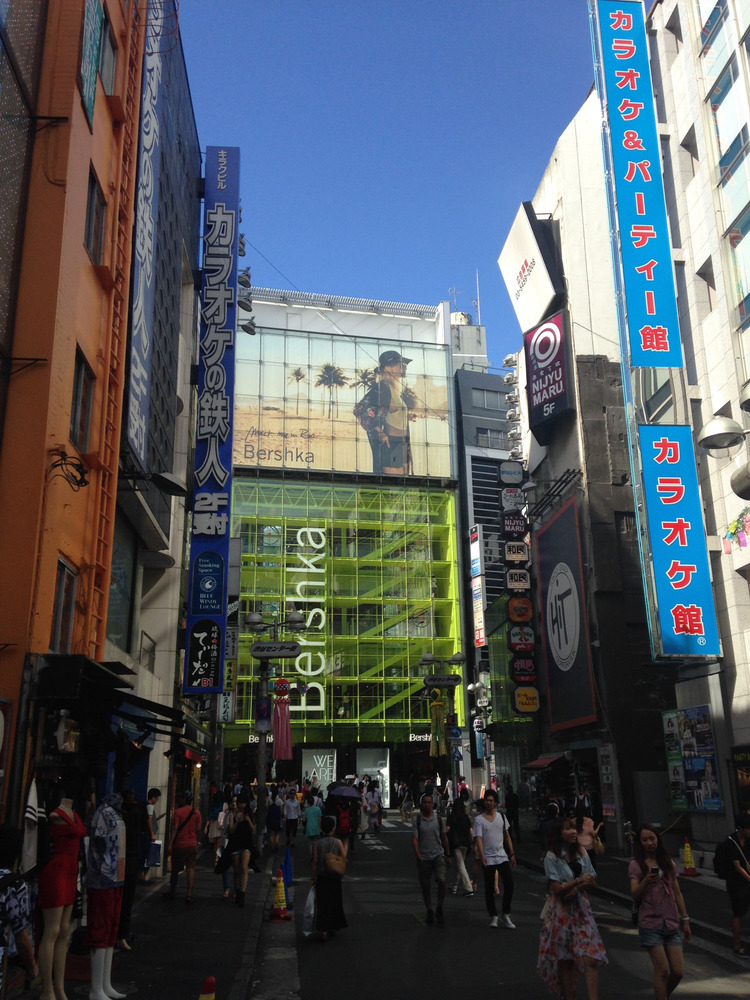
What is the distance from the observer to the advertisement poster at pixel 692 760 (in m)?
21.1

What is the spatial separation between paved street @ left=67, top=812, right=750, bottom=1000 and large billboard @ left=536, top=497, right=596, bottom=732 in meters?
14.7

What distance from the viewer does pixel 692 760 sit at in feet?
72.1

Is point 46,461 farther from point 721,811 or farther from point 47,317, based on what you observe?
point 721,811

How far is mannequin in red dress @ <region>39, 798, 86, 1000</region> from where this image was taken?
7.85 metres

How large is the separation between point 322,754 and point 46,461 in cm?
4766

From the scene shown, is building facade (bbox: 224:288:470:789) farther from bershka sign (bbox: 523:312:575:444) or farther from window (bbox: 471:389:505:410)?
bershka sign (bbox: 523:312:575:444)

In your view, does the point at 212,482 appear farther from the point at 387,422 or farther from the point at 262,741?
the point at 387,422

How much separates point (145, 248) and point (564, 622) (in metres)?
21.4

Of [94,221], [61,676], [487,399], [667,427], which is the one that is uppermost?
[487,399]

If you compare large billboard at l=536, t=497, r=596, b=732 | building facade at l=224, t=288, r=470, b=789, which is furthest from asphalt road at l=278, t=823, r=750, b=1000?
building facade at l=224, t=288, r=470, b=789

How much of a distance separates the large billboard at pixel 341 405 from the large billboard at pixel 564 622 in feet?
87.3

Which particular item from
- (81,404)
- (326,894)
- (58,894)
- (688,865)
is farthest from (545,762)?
(58,894)

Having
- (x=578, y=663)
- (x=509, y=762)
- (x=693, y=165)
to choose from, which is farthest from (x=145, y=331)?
(x=509, y=762)

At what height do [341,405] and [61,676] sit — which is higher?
[341,405]
